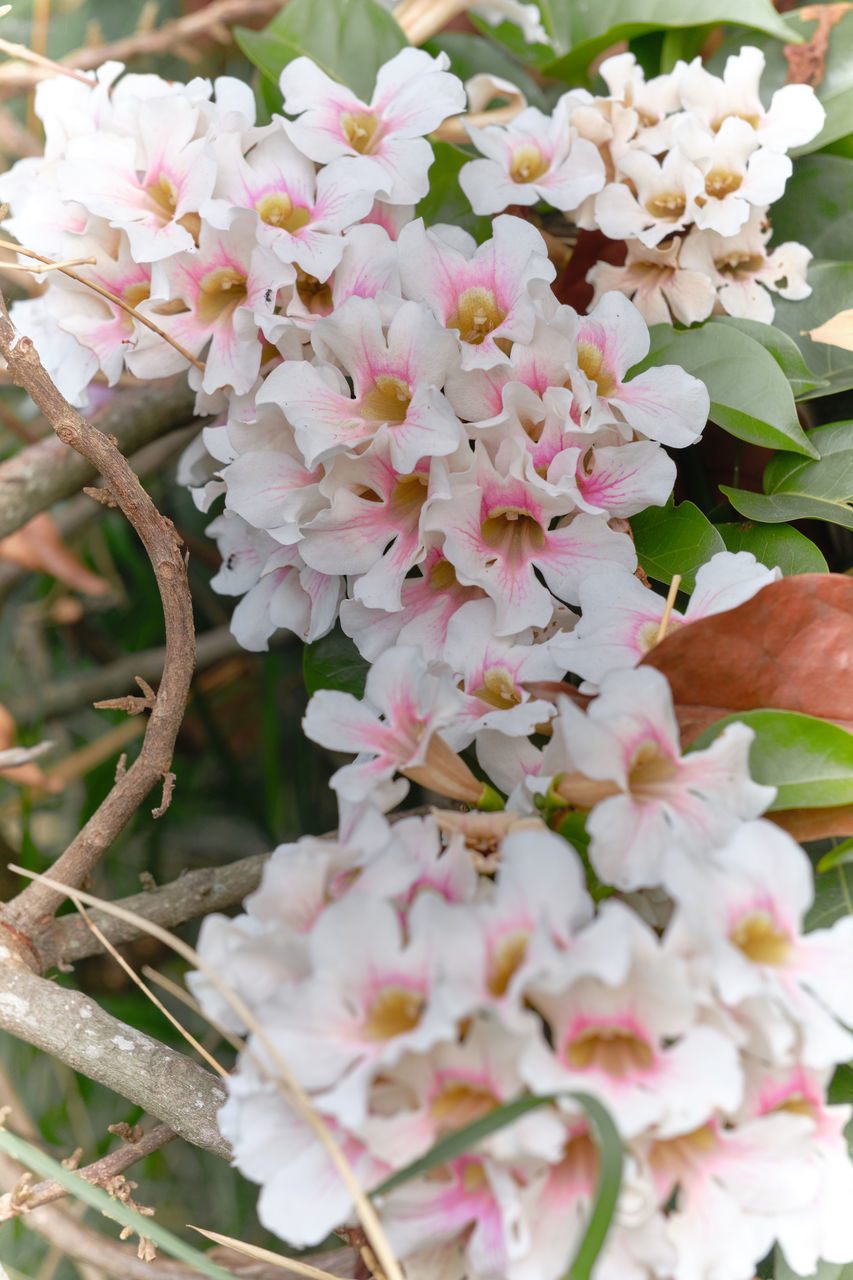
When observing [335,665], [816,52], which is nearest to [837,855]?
[335,665]

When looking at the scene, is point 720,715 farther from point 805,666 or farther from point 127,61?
point 127,61

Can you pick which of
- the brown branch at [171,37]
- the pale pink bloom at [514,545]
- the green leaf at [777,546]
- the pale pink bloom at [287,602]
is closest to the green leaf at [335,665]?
the pale pink bloom at [287,602]

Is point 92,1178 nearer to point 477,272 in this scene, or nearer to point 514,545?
point 514,545

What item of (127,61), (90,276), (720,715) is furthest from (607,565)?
(127,61)

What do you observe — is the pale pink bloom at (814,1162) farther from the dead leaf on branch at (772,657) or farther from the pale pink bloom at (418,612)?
the pale pink bloom at (418,612)

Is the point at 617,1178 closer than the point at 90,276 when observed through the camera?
Yes

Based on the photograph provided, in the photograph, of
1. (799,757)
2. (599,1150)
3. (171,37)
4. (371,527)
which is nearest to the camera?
(599,1150)
